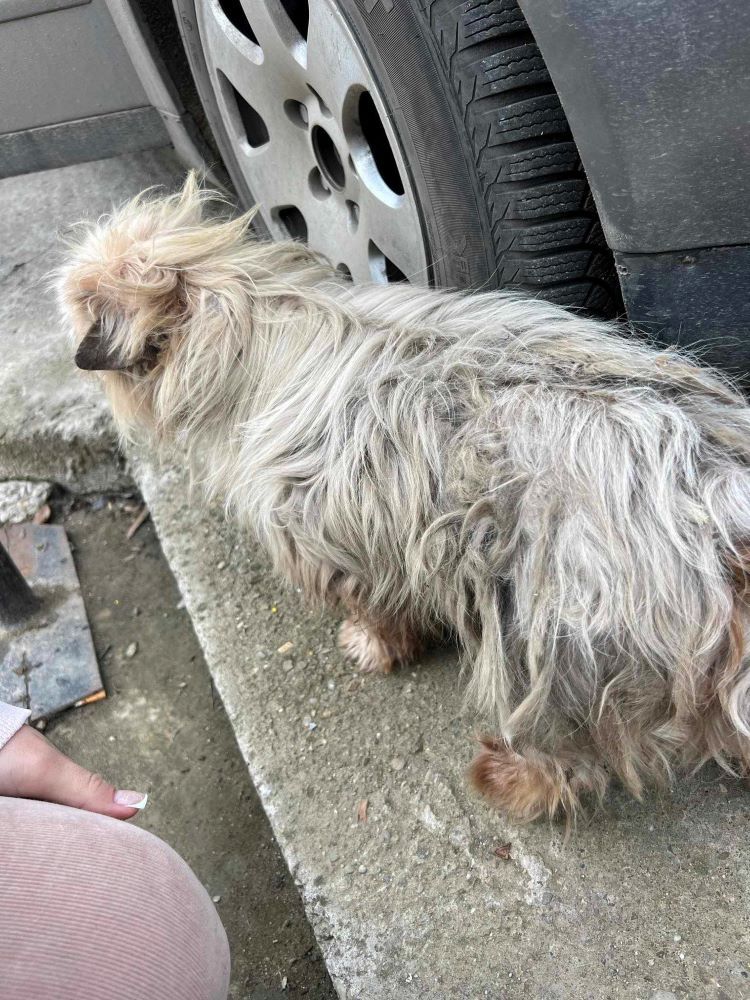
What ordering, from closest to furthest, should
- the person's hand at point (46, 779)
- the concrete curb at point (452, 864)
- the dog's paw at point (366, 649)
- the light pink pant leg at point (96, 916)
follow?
the light pink pant leg at point (96, 916) → the person's hand at point (46, 779) → the concrete curb at point (452, 864) → the dog's paw at point (366, 649)

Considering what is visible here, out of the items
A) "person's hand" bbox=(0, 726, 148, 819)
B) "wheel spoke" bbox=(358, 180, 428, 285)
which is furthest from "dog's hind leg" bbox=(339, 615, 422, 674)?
"wheel spoke" bbox=(358, 180, 428, 285)

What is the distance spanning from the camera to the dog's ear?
1.94 metres

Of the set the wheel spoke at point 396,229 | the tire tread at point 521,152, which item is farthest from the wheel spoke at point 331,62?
the tire tread at point 521,152

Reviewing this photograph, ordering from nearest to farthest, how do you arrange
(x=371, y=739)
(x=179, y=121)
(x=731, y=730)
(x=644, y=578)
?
(x=644, y=578), (x=731, y=730), (x=371, y=739), (x=179, y=121)

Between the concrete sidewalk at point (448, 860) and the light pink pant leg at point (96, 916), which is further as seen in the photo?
the concrete sidewalk at point (448, 860)

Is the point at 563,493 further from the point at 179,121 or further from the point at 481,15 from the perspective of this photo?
the point at 179,121

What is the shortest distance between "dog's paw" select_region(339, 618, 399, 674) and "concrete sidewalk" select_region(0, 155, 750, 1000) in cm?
4

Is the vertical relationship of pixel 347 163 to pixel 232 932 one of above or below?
above

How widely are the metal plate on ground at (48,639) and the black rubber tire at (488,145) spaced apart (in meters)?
1.73

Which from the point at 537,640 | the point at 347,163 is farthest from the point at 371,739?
the point at 347,163

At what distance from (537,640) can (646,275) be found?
2.78 feet

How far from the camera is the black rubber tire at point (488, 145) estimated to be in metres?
1.63

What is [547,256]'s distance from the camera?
6.14 ft

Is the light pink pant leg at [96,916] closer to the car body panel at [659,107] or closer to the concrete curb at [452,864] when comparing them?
the concrete curb at [452,864]
